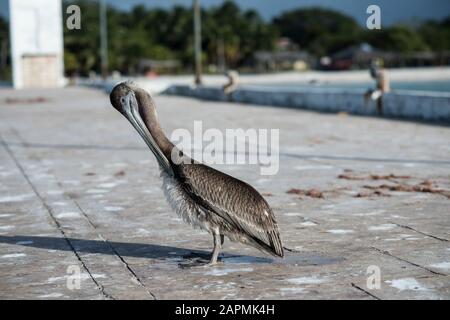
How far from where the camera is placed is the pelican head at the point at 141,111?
6.08 metres

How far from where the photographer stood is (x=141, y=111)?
6.14 m

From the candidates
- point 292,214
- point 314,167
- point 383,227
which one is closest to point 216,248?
point 383,227

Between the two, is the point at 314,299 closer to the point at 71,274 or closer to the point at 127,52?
the point at 71,274

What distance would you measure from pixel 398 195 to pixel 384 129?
8267mm

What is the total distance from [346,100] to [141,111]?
1753cm

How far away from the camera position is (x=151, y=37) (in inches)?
5079

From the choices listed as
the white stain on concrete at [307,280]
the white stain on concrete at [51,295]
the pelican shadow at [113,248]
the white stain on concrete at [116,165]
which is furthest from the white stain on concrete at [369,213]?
the white stain on concrete at [116,165]

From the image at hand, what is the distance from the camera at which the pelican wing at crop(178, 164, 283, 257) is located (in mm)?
6004

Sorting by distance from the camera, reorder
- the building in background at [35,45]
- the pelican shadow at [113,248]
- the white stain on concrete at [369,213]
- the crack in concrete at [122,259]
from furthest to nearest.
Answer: the building in background at [35,45]
the white stain on concrete at [369,213]
the pelican shadow at [113,248]
the crack in concrete at [122,259]

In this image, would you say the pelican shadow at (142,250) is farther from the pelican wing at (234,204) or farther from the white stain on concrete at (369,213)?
the white stain on concrete at (369,213)

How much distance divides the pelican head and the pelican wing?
260mm

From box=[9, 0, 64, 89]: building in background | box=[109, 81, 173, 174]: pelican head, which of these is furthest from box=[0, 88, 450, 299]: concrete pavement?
box=[9, 0, 64, 89]: building in background

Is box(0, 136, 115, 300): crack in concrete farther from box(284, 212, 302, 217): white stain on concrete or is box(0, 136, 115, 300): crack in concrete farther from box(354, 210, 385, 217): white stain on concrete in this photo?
box(354, 210, 385, 217): white stain on concrete

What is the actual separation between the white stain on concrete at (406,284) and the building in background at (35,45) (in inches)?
2248
